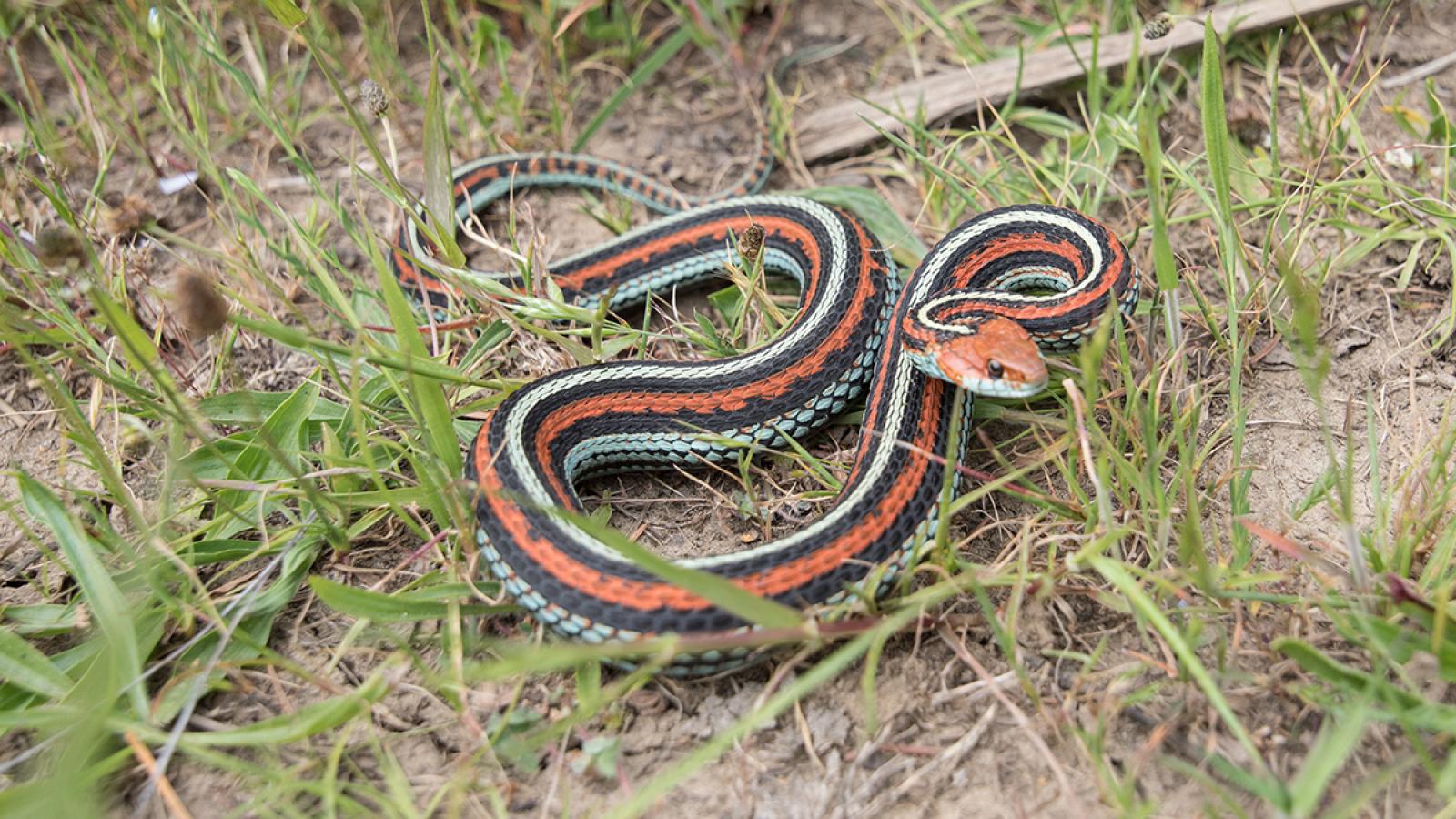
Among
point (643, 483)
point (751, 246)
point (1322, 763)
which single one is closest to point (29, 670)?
point (643, 483)

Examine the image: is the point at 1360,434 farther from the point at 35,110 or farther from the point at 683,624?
the point at 35,110

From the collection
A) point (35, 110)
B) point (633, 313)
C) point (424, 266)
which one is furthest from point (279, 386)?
point (35, 110)

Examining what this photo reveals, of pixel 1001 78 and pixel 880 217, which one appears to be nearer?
pixel 880 217

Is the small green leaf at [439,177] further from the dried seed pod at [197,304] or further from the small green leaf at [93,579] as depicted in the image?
the small green leaf at [93,579]

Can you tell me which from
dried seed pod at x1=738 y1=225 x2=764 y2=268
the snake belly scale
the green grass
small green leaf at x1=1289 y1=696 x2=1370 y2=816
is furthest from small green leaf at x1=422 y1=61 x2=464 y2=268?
small green leaf at x1=1289 y1=696 x2=1370 y2=816

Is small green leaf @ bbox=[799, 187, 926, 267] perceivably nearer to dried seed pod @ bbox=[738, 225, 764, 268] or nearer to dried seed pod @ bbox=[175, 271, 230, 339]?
dried seed pod @ bbox=[738, 225, 764, 268]

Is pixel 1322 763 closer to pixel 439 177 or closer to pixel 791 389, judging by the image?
pixel 791 389

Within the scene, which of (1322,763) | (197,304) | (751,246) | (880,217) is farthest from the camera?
(880,217)
